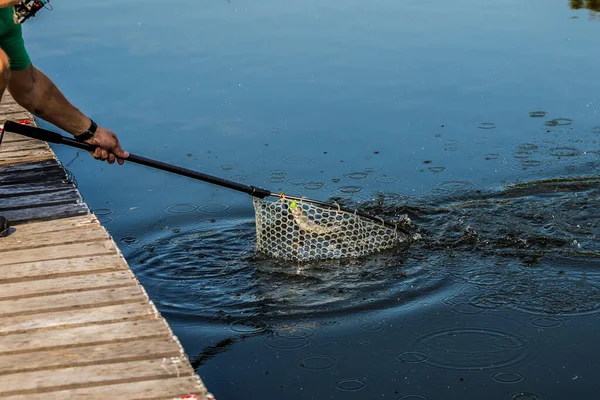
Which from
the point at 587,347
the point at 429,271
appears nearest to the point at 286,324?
the point at 429,271

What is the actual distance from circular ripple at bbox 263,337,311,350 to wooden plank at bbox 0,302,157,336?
1.10 metres

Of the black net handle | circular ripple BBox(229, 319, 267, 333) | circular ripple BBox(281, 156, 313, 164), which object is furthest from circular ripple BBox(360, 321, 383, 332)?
circular ripple BBox(281, 156, 313, 164)

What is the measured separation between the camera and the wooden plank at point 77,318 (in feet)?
13.5

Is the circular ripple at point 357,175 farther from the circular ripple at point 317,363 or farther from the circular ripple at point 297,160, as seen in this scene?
the circular ripple at point 317,363

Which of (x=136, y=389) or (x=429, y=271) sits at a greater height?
(x=136, y=389)

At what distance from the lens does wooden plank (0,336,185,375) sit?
376cm

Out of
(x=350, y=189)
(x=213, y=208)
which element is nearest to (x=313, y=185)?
(x=350, y=189)

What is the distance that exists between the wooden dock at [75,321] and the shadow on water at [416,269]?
2.63 ft

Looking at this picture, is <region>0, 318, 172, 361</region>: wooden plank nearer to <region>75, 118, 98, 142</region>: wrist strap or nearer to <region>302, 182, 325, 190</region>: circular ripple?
<region>75, 118, 98, 142</region>: wrist strap

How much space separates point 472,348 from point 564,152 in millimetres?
3297

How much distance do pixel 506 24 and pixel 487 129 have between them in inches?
161

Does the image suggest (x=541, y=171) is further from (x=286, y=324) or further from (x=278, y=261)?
(x=286, y=324)

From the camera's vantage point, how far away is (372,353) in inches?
200

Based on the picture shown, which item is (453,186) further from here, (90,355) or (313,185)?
(90,355)
